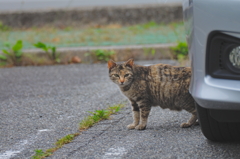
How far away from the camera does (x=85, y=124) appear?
12.6 ft

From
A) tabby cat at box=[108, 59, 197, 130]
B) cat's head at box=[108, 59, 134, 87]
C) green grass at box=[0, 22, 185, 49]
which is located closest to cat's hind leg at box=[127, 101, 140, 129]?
tabby cat at box=[108, 59, 197, 130]

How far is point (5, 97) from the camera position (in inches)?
211

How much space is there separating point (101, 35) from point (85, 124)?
5871mm

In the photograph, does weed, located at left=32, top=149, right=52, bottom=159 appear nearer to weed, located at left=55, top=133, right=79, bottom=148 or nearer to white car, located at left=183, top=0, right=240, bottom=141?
weed, located at left=55, top=133, right=79, bottom=148

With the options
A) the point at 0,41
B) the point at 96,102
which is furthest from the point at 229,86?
the point at 0,41

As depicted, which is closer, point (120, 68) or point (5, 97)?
point (120, 68)

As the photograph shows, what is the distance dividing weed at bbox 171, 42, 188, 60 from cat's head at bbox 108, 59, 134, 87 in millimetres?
3615

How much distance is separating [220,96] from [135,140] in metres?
1.11

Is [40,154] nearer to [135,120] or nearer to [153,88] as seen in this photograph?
[135,120]

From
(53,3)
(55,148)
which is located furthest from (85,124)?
(53,3)

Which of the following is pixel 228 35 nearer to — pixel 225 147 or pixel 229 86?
pixel 229 86

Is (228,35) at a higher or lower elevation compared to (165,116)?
higher

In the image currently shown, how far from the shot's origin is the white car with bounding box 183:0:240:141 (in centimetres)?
248

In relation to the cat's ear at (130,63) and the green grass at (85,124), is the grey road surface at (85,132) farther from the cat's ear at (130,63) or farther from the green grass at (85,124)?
the cat's ear at (130,63)
